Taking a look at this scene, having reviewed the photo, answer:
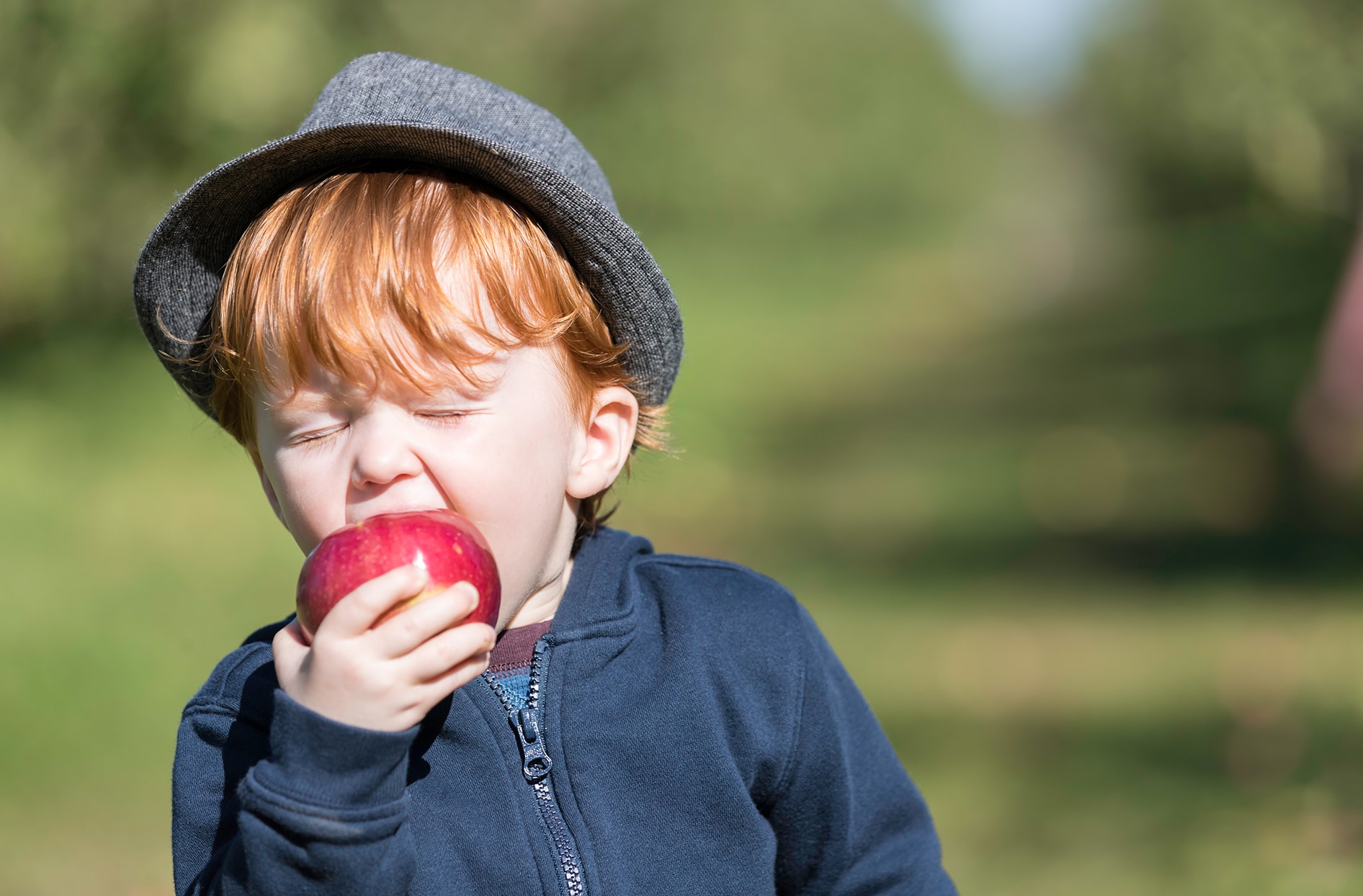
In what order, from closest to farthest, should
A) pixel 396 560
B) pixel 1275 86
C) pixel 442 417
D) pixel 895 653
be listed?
1. pixel 396 560
2. pixel 442 417
3. pixel 895 653
4. pixel 1275 86

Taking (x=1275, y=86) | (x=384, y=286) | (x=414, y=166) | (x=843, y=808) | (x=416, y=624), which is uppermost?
(x=1275, y=86)

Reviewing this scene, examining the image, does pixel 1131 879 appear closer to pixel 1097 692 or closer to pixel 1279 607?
pixel 1097 692

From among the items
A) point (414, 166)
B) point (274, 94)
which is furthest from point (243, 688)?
point (274, 94)

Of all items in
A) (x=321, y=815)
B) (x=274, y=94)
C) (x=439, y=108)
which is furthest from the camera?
(x=274, y=94)

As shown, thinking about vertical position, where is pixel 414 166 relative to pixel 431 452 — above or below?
above

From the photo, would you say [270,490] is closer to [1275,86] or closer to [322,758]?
[322,758]

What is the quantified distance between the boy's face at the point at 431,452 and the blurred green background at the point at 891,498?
2143 millimetres

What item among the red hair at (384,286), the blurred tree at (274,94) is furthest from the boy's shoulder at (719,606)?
the blurred tree at (274,94)

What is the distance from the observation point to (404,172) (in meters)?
1.60

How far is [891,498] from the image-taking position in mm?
7594

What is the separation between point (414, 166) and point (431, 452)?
1.27 ft

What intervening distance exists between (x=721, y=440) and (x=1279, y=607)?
4246 millimetres

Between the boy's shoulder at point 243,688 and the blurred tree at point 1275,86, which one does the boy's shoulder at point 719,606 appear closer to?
the boy's shoulder at point 243,688

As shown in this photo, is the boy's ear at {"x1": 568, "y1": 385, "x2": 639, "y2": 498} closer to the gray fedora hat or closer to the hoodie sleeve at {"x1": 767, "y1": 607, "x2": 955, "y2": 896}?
the gray fedora hat
